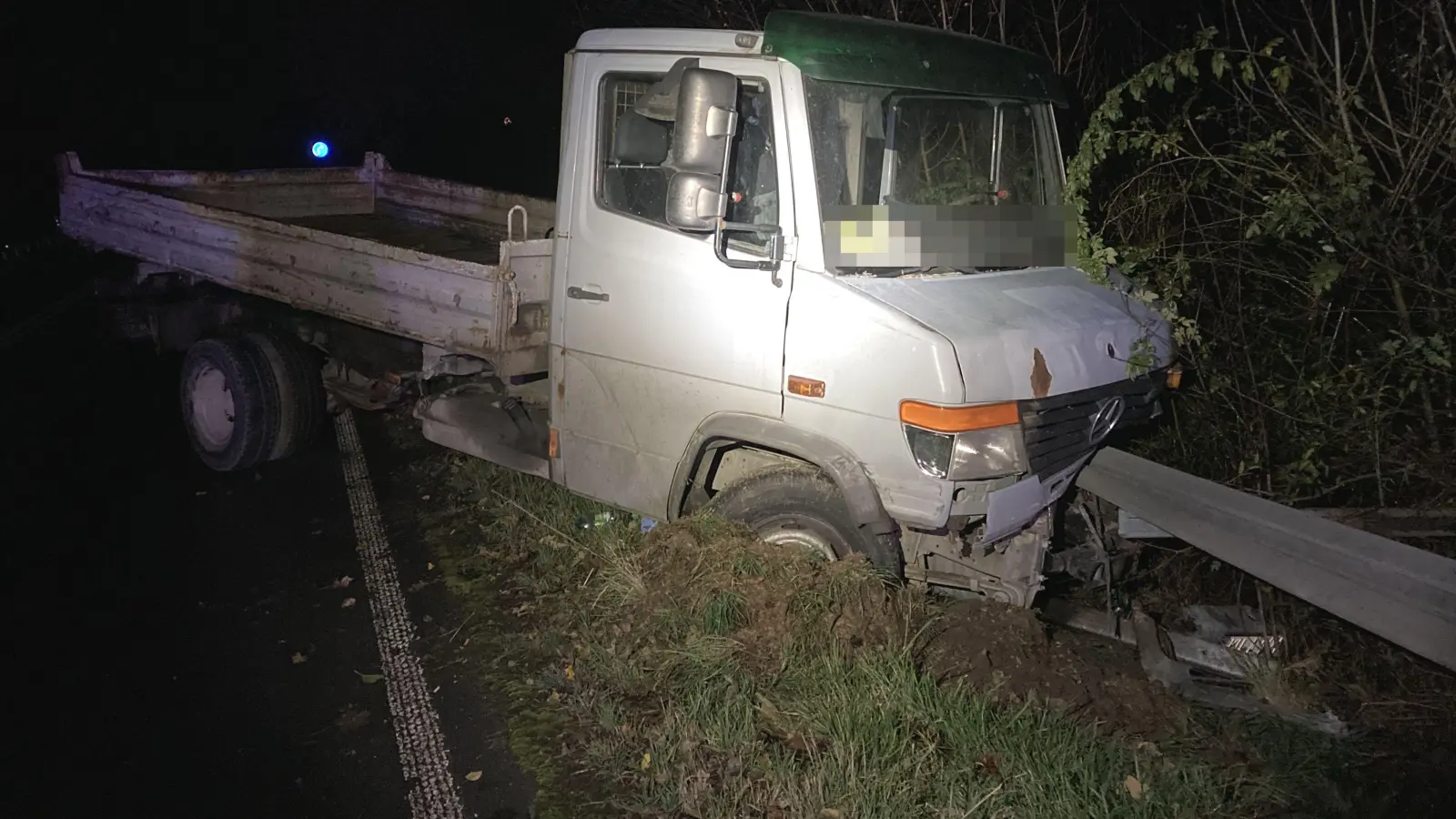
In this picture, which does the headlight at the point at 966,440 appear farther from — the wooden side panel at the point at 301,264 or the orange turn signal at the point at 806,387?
the wooden side panel at the point at 301,264

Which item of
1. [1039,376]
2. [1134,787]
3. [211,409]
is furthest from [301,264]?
[1134,787]

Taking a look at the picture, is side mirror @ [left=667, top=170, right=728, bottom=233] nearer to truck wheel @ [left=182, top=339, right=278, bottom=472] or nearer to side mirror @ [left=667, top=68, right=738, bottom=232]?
side mirror @ [left=667, top=68, right=738, bottom=232]

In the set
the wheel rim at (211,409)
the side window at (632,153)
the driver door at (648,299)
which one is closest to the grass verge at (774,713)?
the driver door at (648,299)

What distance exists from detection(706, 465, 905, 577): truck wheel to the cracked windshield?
925 millimetres

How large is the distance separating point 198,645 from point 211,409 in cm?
276

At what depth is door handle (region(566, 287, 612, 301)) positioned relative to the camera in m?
4.73

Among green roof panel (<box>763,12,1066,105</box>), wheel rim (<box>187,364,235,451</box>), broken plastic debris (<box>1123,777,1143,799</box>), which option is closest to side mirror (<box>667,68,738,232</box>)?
green roof panel (<box>763,12,1066,105</box>)

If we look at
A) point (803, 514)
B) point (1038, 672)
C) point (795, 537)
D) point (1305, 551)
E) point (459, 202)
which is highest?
point (459, 202)

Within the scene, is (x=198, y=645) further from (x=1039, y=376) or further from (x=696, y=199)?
(x=1039, y=376)

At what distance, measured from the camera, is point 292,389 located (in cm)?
688

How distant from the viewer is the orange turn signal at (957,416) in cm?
379

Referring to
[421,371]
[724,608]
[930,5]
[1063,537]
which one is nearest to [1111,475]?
[1063,537]

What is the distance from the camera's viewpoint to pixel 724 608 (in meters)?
4.27

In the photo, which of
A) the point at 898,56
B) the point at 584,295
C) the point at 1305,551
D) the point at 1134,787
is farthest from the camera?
the point at 584,295
